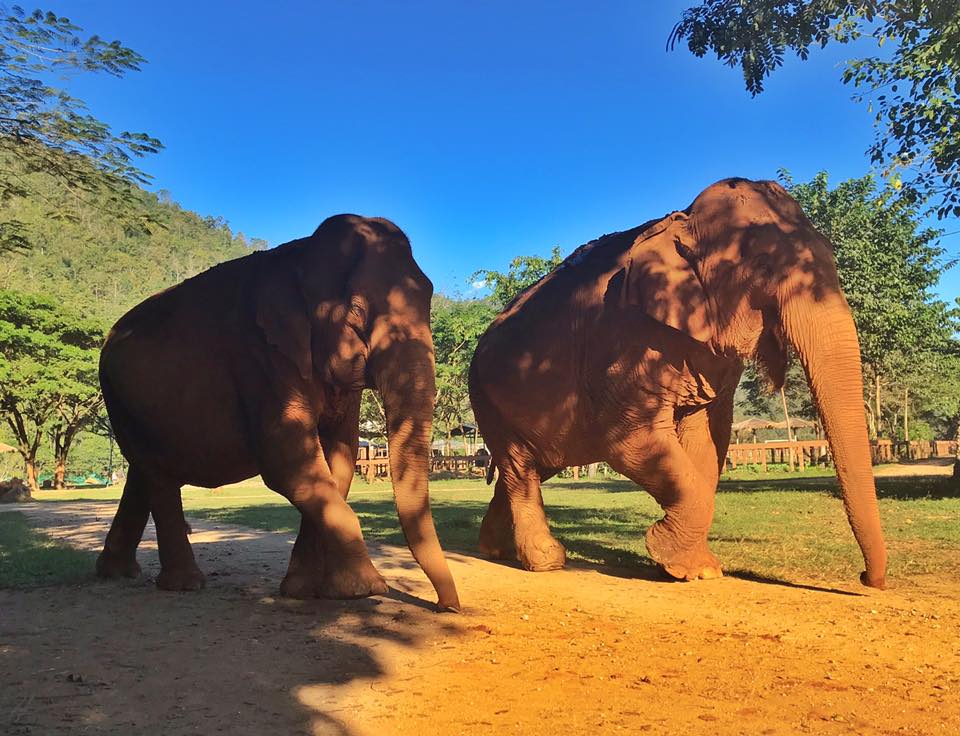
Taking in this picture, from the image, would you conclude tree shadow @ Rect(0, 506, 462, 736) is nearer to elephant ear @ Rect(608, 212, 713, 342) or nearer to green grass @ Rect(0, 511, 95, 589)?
green grass @ Rect(0, 511, 95, 589)

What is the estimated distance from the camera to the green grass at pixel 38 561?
24.2ft

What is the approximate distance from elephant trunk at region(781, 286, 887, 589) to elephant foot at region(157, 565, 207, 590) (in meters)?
5.40

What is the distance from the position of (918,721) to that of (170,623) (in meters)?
4.65

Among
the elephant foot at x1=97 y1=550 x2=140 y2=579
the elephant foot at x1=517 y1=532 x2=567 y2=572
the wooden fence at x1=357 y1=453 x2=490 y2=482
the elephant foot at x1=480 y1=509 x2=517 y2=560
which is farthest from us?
the wooden fence at x1=357 y1=453 x2=490 y2=482

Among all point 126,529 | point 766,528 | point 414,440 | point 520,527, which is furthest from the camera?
point 766,528

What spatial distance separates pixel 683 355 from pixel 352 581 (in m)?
3.34

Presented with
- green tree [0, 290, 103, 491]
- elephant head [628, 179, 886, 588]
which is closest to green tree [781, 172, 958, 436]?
elephant head [628, 179, 886, 588]

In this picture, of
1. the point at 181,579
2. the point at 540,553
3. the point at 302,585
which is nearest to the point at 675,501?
the point at 540,553

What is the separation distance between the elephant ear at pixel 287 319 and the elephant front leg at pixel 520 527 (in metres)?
2.96

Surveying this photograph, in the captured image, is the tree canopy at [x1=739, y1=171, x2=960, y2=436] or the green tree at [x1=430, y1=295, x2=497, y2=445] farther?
the green tree at [x1=430, y1=295, x2=497, y2=445]

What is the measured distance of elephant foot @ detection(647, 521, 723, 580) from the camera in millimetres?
6637

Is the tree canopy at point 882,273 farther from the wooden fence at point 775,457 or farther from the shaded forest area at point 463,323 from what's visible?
the wooden fence at point 775,457

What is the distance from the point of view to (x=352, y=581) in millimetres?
5984

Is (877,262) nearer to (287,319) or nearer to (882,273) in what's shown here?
(882,273)
